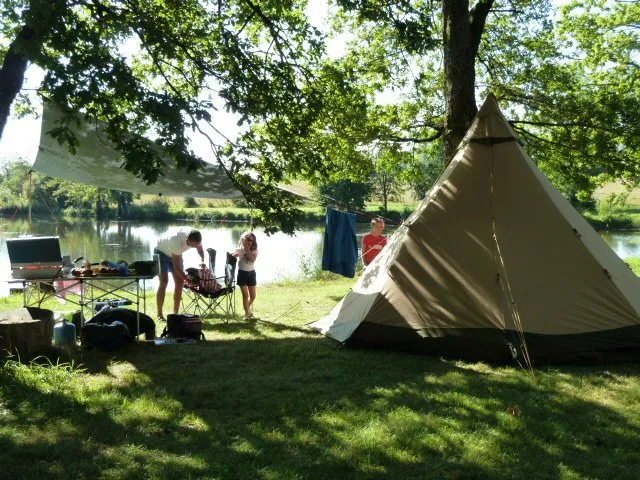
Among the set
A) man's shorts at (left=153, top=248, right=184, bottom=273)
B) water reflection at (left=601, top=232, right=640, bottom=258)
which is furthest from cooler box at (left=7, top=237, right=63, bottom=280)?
water reflection at (left=601, top=232, right=640, bottom=258)

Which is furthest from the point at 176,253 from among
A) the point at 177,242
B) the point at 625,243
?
the point at 625,243

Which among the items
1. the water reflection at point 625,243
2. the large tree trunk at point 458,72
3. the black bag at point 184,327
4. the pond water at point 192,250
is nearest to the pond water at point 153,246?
the pond water at point 192,250

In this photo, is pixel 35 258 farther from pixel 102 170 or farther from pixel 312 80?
pixel 312 80

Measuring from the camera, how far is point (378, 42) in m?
13.2

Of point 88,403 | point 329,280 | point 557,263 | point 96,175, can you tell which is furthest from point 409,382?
point 329,280

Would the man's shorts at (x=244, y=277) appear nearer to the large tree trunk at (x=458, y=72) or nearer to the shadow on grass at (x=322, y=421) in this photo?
the shadow on grass at (x=322, y=421)

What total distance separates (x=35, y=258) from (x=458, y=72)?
496cm

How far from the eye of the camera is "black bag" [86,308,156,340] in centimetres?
591

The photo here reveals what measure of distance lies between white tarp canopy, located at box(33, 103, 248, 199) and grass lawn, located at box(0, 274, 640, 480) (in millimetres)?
2368

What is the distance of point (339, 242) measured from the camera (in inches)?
392

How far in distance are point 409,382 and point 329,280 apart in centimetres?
893

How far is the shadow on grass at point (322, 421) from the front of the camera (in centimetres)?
307

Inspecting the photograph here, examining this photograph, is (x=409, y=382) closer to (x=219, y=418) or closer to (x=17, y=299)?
(x=219, y=418)

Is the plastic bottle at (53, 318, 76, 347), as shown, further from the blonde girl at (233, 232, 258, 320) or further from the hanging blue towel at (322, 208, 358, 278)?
the hanging blue towel at (322, 208, 358, 278)
